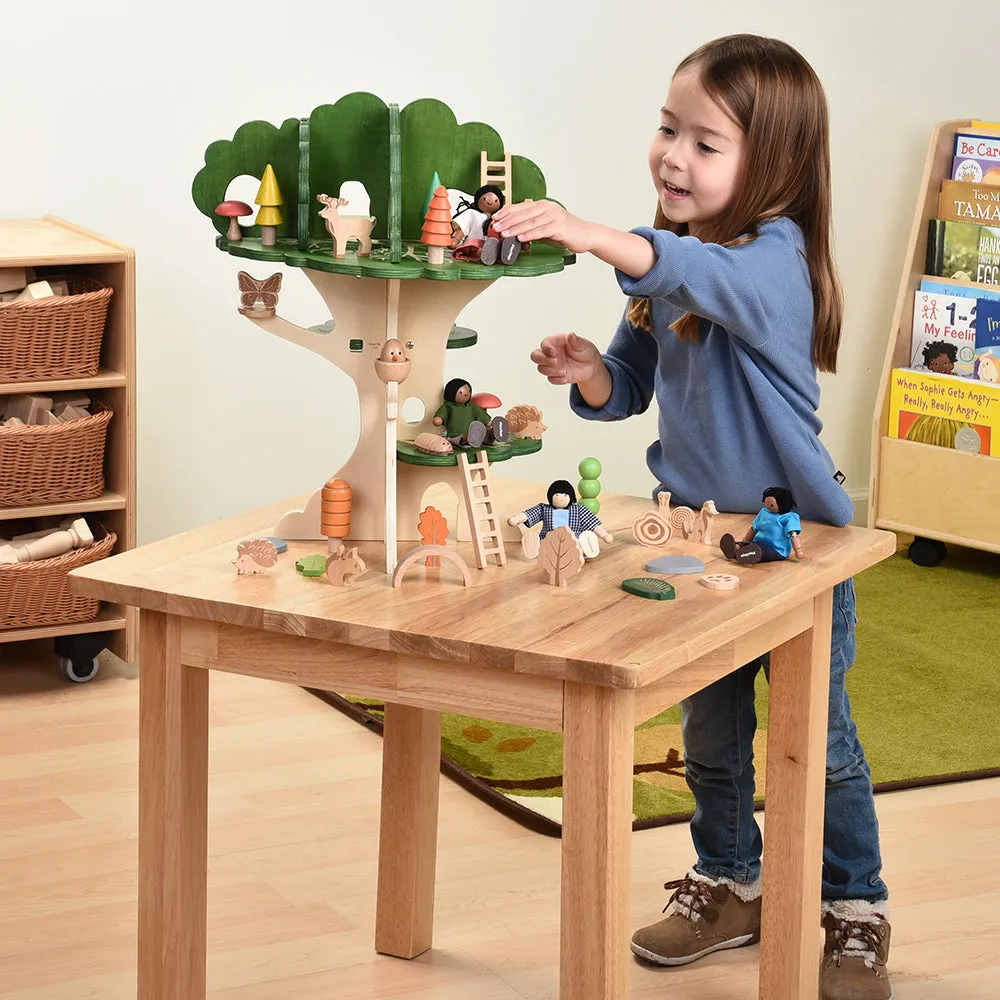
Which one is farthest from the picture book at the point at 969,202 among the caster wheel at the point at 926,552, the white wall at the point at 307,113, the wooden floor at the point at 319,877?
the wooden floor at the point at 319,877

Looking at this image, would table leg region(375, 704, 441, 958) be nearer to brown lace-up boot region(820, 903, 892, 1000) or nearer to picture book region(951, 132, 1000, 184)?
brown lace-up boot region(820, 903, 892, 1000)

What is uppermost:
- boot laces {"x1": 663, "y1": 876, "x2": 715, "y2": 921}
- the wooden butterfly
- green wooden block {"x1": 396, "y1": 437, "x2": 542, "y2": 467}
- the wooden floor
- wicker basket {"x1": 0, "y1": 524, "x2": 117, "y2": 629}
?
the wooden butterfly

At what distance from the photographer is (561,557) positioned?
1490 millimetres

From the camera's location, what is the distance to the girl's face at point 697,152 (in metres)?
1.66

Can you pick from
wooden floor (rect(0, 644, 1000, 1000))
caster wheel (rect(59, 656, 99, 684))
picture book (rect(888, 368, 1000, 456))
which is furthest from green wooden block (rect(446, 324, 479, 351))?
picture book (rect(888, 368, 1000, 456))

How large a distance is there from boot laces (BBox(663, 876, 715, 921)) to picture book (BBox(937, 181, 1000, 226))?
2095 millimetres

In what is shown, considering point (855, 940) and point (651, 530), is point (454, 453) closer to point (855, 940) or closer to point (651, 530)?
point (651, 530)

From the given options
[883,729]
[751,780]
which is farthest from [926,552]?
[751,780]

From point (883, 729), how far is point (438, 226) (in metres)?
1.52

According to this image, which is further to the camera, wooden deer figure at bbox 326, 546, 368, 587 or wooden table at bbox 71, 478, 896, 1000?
wooden deer figure at bbox 326, 546, 368, 587

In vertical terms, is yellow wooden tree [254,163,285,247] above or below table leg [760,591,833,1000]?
above

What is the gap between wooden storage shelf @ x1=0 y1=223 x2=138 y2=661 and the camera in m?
2.73

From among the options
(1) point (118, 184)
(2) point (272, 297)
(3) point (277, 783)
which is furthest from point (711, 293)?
(1) point (118, 184)

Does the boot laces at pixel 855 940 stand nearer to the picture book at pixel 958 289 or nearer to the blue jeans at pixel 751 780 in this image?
the blue jeans at pixel 751 780
